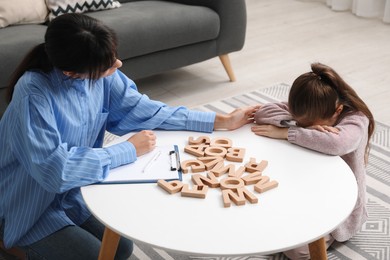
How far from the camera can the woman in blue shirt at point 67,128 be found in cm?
127

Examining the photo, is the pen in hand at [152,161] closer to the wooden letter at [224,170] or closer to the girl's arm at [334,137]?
the wooden letter at [224,170]

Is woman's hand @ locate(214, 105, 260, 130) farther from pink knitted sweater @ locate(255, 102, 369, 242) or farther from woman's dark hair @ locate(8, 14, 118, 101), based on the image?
woman's dark hair @ locate(8, 14, 118, 101)

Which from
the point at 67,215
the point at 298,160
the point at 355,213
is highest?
the point at 298,160

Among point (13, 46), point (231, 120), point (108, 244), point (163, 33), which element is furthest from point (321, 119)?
point (13, 46)

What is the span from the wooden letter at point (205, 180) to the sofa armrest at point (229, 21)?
1674mm

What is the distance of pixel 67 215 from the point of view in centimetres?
152

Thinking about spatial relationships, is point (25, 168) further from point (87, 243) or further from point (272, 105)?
point (272, 105)

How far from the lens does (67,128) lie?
1.41m

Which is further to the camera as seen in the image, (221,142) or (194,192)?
(221,142)

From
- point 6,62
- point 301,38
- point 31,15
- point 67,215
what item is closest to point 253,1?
point 301,38

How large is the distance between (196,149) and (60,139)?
372 mm

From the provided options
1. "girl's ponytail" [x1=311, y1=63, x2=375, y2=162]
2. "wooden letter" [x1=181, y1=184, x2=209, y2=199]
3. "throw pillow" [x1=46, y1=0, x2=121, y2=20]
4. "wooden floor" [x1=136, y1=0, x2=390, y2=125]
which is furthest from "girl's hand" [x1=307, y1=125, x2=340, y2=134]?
"throw pillow" [x1=46, y1=0, x2=121, y2=20]

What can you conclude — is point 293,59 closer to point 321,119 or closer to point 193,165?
point 321,119

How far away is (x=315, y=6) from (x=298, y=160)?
127 inches
